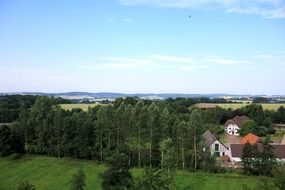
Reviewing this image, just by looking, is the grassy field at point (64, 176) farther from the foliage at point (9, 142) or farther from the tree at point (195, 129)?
the tree at point (195, 129)

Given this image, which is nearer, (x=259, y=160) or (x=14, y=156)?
(x=259, y=160)

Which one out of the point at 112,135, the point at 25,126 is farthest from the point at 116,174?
the point at 25,126

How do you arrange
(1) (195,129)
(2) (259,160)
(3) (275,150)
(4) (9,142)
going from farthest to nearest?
(3) (275,150)
(4) (9,142)
(1) (195,129)
(2) (259,160)

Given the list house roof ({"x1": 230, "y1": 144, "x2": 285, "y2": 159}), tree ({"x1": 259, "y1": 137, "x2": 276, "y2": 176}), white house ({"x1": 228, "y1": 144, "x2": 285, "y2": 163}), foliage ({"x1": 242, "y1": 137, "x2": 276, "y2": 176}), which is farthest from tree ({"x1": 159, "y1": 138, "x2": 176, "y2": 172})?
house roof ({"x1": 230, "y1": 144, "x2": 285, "y2": 159})

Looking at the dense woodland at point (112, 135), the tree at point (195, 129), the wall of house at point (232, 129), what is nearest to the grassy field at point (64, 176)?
the dense woodland at point (112, 135)

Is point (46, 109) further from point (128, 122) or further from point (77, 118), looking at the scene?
point (128, 122)

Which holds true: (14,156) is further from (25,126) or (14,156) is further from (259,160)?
(259,160)
